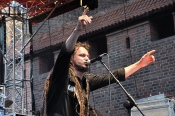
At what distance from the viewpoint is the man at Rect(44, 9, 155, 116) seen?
8.32 ft

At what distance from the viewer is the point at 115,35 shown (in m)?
8.45

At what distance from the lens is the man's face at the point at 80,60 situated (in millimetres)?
2803

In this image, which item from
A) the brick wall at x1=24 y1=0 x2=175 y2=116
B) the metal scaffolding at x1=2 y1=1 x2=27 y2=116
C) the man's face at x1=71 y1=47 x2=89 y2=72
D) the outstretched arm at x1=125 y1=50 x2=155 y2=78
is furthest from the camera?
the metal scaffolding at x1=2 y1=1 x2=27 y2=116

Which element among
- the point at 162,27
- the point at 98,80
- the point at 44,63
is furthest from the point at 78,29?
the point at 44,63

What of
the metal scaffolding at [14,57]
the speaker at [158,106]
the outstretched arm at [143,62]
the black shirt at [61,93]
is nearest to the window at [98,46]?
the metal scaffolding at [14,57]

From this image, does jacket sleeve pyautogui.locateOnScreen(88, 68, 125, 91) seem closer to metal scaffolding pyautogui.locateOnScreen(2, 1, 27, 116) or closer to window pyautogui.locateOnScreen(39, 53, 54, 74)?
metal scaffolding pyautogui.locateOnScreen(2, 1, 27, 116)

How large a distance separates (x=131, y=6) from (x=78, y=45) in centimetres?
561

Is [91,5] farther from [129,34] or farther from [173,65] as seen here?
[173,65]

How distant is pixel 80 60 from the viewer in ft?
9.26

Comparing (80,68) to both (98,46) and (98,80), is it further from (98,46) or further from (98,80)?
(98,46)

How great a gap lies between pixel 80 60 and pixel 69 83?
207 mm

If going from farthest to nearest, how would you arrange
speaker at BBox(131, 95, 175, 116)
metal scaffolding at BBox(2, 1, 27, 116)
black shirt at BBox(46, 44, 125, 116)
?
metal scaffolding at BBox(2, 1, 27, 116) → speaker at BBox(131, 95, 175, 116) → black shirt at BBox(46, 44, 125, 116)

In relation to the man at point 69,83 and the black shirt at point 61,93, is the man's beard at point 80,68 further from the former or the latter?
the black shirt at point 61,93

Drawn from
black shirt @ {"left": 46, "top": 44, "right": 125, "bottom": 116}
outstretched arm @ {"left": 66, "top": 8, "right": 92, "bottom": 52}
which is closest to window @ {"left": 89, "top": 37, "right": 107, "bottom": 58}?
black shirt @ {"left": 46, "top": 44, "right": 125, "bottom": 116}
